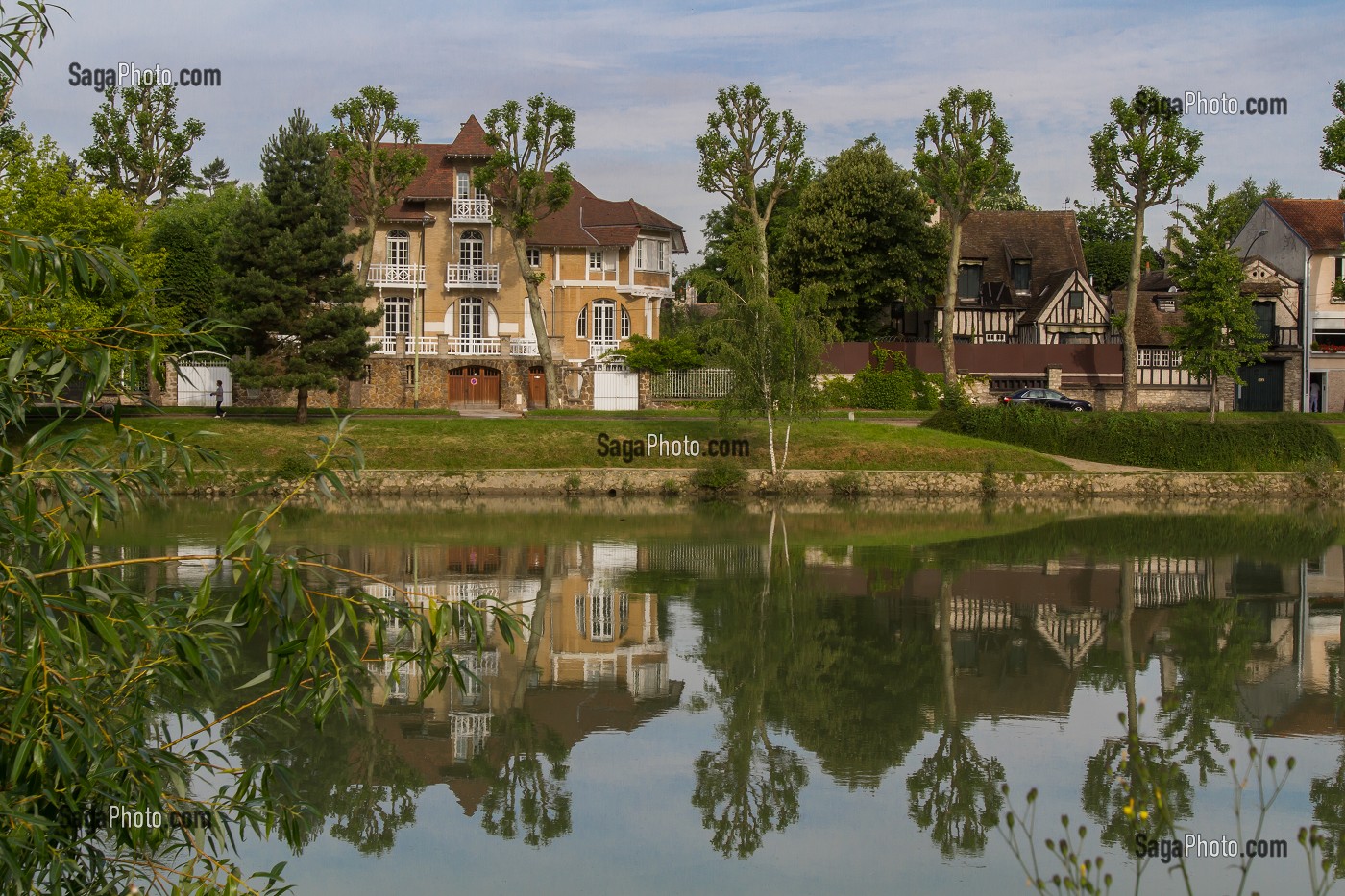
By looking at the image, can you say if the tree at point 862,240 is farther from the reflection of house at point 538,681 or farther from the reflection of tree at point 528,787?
the reflection of tree at point 528,787

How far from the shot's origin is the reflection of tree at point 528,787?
10.8 metres

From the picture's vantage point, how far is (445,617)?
689cm

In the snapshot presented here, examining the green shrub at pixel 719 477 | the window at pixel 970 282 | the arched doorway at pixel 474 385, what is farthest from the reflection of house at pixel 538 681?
the window at pixel 970 282

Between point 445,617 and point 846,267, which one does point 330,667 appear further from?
point 846,267

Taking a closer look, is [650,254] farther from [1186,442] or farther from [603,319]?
[1186,442]

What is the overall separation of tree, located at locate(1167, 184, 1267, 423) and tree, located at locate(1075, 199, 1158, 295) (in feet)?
68.8

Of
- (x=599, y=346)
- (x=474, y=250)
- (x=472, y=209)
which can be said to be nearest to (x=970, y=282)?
(x=599, y=346)

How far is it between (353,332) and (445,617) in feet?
114

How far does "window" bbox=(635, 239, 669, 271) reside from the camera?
181 ft

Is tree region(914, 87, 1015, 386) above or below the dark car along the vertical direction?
above

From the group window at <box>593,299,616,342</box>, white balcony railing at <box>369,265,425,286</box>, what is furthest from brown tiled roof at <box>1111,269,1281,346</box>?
white balcony railing at <box>369,265,425,286</box>

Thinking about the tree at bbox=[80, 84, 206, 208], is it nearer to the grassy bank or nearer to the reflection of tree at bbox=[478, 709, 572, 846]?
the grassy bank

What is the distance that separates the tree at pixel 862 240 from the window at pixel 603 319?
24.5 ft

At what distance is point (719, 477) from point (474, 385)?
17.5 metres
